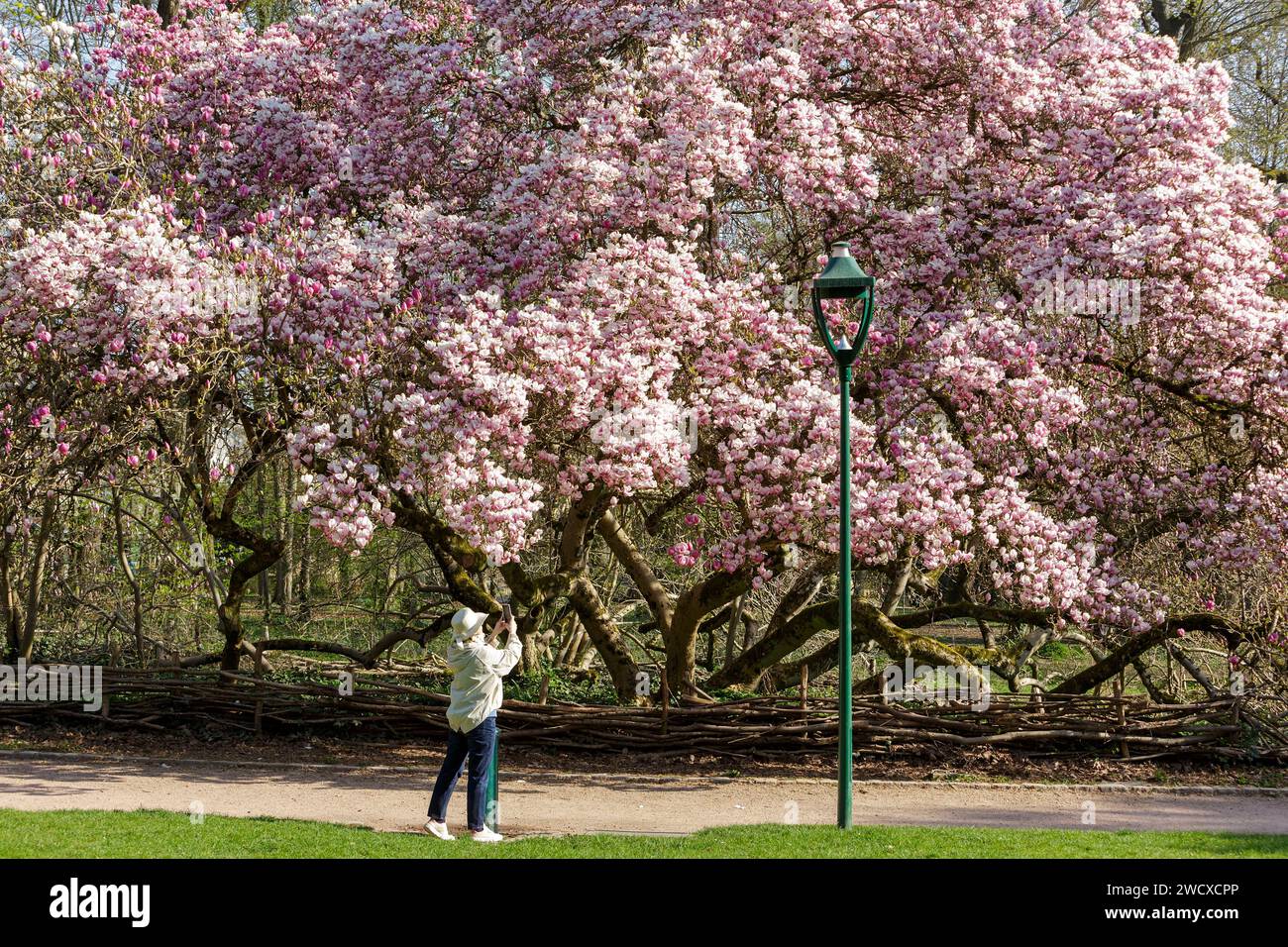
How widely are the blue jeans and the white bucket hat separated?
0.56 metres

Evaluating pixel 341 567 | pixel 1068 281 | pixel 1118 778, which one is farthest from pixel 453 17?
pixel 1118 778

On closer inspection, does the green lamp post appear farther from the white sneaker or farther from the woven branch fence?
the woven branch fence

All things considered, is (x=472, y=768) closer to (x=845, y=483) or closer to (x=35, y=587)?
(x=845, y=483)

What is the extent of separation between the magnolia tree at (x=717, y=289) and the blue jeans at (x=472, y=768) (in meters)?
2.41

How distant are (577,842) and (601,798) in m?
2.36

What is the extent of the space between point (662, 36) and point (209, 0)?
5.37 m

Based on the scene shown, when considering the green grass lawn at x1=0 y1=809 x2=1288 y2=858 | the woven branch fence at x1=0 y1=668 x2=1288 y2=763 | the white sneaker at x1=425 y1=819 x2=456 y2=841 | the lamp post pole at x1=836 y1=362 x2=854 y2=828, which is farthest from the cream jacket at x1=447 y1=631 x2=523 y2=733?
the woven branch fence at x1=0 y1=668 x2=1288 y2=763

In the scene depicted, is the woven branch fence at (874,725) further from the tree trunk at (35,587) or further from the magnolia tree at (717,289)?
the tree trunk at (35,587)

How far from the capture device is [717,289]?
11336mm

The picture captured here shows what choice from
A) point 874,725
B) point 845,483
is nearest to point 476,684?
point 845,483

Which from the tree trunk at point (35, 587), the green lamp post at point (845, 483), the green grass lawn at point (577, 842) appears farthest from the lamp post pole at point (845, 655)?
the tree trunk at point (35, 587)

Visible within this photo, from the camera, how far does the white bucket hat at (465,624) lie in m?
8.26

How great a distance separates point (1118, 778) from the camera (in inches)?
447

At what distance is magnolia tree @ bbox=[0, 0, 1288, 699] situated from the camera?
10844 mm
